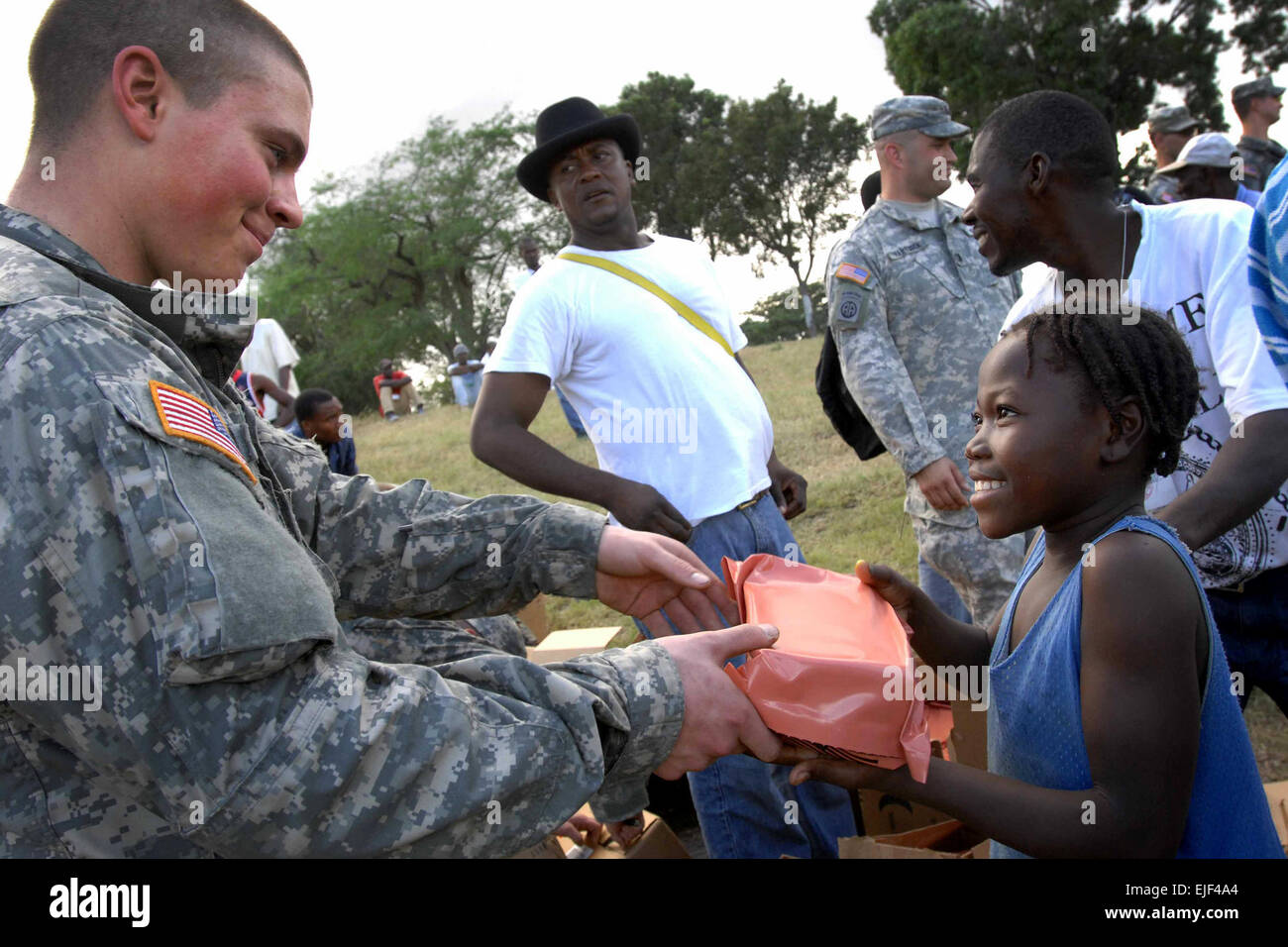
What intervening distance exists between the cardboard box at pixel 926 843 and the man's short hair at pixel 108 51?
2.12 meters

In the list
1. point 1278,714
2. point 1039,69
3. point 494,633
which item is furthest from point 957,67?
point 494,633

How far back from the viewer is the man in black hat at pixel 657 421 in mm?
2898

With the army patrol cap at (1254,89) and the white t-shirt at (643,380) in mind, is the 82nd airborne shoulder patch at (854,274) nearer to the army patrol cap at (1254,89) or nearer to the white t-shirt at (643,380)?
the white t-shirt at (643,380)

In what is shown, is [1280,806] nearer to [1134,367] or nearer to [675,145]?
[1134,367]

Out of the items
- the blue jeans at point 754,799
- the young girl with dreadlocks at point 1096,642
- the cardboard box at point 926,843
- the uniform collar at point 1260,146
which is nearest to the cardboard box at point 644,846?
the blue jeans at point 754,799

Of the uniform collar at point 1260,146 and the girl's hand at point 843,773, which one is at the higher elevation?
the uniform collar at point 1260,146

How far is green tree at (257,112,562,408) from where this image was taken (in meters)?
35.1

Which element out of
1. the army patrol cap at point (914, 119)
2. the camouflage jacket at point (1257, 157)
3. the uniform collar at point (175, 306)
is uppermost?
the camouflage jacket at point (1257, 157)

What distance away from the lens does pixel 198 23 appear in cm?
147

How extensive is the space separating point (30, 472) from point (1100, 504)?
168cm

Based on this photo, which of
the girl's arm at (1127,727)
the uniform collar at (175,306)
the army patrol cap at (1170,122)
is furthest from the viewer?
the army patrol cap at (1170,122)

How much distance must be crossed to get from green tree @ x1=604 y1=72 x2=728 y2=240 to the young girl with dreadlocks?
32.5 meters

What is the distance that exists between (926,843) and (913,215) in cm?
236
